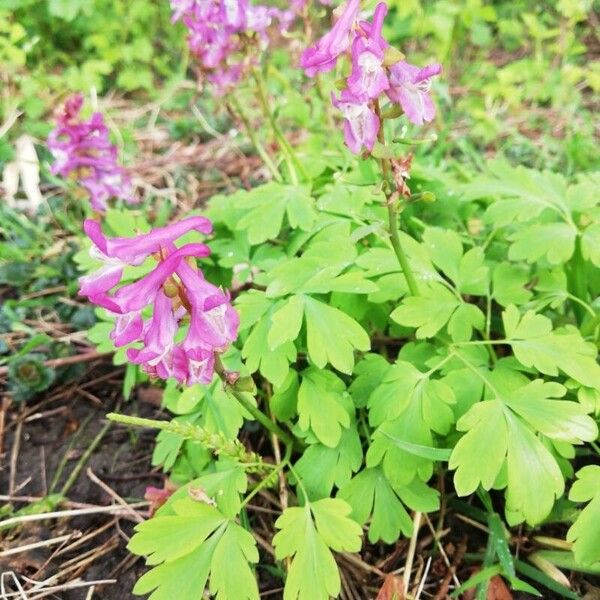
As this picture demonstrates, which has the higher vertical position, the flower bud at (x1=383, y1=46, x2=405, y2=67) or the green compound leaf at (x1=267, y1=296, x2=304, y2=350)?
the flower bud at (x1=383, y1=46, x2=405, y2=67)

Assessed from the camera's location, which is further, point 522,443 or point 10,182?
point 10,182

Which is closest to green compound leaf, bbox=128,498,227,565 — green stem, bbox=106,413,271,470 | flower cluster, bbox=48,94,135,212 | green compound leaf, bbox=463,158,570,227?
green stem, bbox=106,413,271,470

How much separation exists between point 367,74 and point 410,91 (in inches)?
6.2

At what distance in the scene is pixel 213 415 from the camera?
2033 millimetres


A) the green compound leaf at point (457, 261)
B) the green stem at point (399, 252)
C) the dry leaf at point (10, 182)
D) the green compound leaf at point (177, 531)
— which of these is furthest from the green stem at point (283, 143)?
the dry leaf at point (10, 182)

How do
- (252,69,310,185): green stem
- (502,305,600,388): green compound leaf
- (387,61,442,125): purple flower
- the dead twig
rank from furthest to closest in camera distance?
(252,69,310,185): green stem < the dead twig < (502,305,600,388): green compound leaf < (387,61,442,125): purple flower

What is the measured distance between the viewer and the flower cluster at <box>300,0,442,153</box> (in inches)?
65.0

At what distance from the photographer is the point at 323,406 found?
1.96 m

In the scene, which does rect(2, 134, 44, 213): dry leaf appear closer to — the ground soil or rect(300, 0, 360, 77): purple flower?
the ground soil

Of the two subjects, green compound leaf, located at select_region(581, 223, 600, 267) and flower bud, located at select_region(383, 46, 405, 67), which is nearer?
flower bud, located at select_region(383, 46, 405, 67)

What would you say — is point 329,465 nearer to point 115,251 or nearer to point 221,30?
point 115,251

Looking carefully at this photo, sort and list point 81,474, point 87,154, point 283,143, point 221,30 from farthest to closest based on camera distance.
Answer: point 87,154 → point 221,30 → point 283,143 → point 81,474

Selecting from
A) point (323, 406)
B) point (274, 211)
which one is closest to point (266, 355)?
point (323, 406)

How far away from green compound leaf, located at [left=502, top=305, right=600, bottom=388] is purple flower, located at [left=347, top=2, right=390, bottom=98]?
2.90 feet
